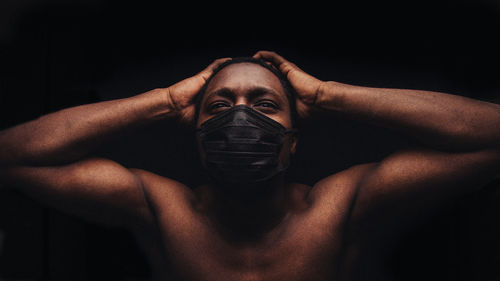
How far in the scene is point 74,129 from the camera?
6.64ft

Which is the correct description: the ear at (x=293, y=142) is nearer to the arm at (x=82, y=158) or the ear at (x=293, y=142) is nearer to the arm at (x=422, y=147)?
the arm at (x=422, y=147)

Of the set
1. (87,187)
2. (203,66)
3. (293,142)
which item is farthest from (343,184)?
(87,187)

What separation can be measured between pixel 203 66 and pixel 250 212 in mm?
952

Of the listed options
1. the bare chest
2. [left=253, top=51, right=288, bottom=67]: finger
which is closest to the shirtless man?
the bare chest

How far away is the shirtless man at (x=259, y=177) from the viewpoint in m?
1.94

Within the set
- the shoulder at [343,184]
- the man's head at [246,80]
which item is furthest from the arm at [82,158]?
the shoulder at [343,184]

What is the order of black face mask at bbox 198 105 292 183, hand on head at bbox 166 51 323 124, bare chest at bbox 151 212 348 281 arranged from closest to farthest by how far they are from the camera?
black face mask at bbox 198 105 292 183 → bare chest at bbox 151 212 348 281 → hand on head at bbox 166 51 323 124

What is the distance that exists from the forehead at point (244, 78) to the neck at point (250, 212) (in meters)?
0.53

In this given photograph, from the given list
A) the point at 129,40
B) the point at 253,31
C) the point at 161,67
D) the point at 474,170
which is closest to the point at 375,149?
the point at 474,170

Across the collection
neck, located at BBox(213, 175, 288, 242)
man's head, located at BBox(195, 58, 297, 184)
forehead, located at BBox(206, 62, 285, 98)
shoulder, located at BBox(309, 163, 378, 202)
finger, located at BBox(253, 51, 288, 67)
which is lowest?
neck, located at BBox(213, 175, 288, 242)

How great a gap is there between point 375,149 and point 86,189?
1.69m

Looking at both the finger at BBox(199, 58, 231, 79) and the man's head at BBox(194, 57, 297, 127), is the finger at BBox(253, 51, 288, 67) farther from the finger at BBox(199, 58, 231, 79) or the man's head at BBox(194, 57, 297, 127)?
the finger at BBox(199, 58, 231, 79)

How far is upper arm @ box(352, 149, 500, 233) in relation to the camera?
1946 millimetres

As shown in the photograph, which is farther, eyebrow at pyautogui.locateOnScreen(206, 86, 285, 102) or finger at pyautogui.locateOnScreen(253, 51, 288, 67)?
finger at pyautogui.locateOnScreen(253, 51, 288, 67)
